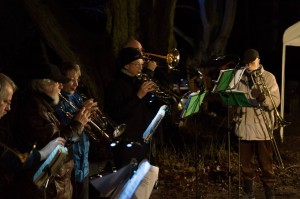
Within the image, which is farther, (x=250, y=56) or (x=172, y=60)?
(x=172, y=60)

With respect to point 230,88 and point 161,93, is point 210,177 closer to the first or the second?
point 230,88

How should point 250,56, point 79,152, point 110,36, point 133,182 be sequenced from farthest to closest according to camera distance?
point 110,36 < point 250,56 < point 79,152 < point 133,182

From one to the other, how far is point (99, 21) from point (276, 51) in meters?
7.89

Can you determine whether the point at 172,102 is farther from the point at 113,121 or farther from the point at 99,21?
the point at 99,21

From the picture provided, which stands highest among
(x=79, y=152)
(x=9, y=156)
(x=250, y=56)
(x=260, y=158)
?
(x=250, y=56)

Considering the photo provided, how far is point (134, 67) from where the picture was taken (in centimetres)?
569

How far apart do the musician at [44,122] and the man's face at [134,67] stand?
135cm

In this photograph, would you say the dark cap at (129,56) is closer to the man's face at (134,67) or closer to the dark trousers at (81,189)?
the man's face at (134,67)

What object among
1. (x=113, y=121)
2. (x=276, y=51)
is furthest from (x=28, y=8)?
(x=276, y=51)

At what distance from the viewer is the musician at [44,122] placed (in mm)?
4152

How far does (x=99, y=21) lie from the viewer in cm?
1560

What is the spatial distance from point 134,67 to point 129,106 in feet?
1.67

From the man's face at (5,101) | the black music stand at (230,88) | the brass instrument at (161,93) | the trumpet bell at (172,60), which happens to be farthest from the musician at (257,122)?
the man's face at (5,101)

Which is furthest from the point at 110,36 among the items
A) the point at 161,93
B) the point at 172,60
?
the point at 161,93
